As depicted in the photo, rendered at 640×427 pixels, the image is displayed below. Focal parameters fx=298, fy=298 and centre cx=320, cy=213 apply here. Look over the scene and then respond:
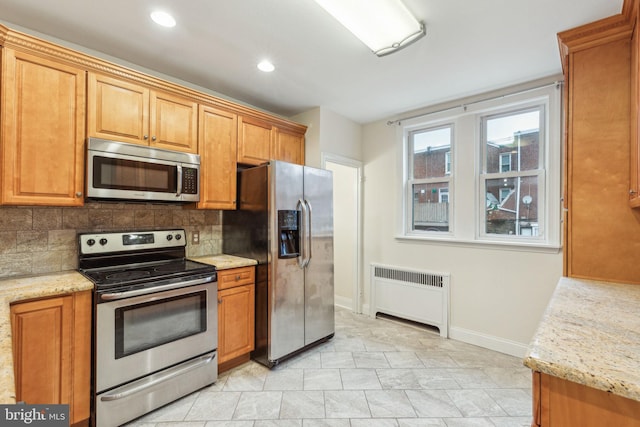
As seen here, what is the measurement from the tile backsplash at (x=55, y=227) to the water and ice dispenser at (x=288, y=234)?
85cm

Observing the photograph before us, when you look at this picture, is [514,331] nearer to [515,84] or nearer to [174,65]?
[515,84]

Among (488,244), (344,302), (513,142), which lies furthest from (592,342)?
(344,302)

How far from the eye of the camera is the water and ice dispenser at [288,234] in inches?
103

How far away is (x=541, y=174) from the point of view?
2.78 meters

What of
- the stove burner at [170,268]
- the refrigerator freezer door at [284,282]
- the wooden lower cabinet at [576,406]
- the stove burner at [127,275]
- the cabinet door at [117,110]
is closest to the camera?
the wooden lower cabinet at [576,406]

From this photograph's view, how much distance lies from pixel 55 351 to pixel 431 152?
3661 millimetres

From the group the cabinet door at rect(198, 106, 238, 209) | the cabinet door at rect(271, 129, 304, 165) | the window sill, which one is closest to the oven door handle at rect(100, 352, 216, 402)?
the cabinet door at rect(198, 106, 238, 209)

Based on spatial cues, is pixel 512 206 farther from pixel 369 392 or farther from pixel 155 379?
pixel 155 379

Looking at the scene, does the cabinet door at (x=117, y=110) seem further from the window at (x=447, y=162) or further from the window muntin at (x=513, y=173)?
the window muntin at (x=513, y=173)

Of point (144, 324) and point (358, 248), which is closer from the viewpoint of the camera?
point (144, 324)

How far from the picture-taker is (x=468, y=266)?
10.3 ft

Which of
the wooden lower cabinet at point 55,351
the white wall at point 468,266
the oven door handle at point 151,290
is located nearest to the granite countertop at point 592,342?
the white wall at point 468,266

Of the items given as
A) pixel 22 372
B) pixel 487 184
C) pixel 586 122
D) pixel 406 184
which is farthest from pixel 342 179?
pixel 22 372

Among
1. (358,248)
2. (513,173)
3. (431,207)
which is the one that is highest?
(513,173)
